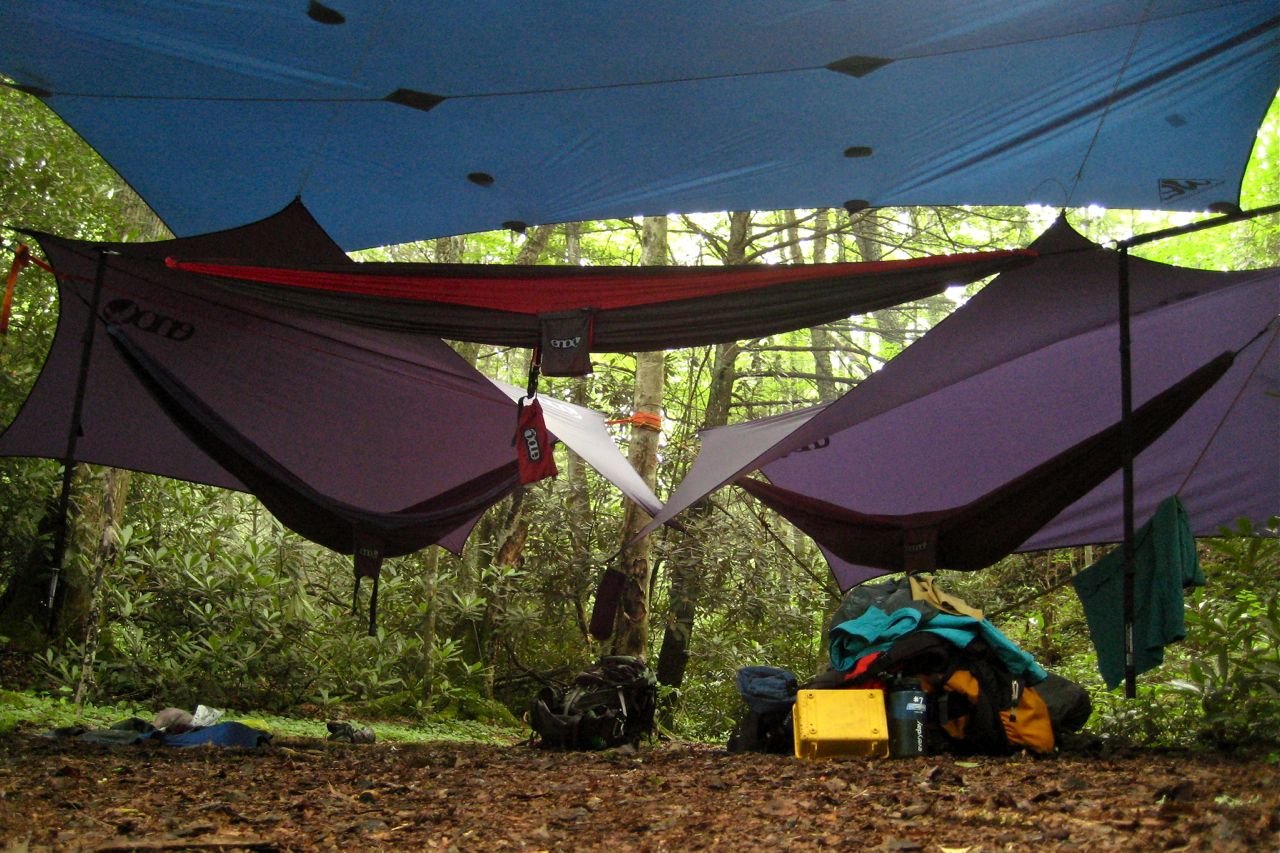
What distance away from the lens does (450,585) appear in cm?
571

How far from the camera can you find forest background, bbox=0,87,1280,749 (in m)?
4.30

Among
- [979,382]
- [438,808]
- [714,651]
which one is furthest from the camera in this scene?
[714,651]

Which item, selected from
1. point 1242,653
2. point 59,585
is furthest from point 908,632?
point 59,585

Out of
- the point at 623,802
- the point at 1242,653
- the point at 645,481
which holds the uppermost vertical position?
the point at 645,481

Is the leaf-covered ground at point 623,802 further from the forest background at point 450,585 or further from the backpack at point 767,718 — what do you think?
the forest background at point 450,585

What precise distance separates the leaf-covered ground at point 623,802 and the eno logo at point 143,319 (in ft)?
4.60

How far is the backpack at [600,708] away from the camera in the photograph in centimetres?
399

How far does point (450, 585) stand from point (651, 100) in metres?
3.55

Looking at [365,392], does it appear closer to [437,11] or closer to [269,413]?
[269,413]

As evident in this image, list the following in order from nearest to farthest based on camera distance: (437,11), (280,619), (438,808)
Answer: (438,808), (437,11), (280,619)

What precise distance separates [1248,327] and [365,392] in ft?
10.3

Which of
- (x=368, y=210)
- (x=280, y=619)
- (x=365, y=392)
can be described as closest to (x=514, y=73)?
(x=368, y=210)

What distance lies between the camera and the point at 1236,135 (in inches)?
114

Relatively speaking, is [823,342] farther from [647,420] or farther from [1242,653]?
[1242,653]
